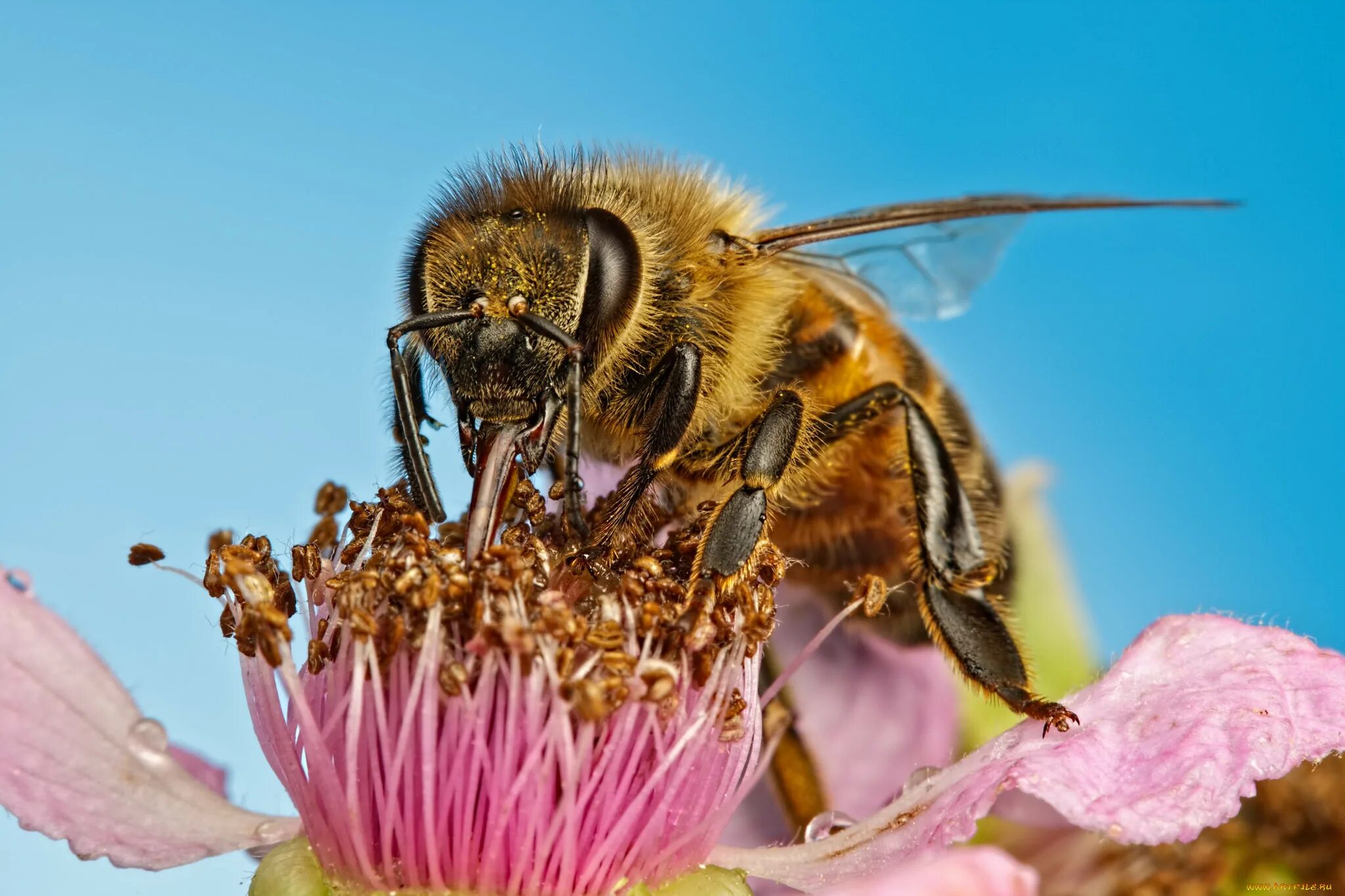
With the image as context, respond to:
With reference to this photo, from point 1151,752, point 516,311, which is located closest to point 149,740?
point 516,311

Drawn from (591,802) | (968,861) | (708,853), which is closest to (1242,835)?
(708,853)

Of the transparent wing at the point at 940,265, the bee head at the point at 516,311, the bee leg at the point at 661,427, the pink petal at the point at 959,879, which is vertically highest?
the transparent wing at the point at 940,265

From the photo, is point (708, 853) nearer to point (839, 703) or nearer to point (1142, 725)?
point (1142, 725)

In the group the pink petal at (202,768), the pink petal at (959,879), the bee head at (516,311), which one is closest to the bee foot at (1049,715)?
the pink petal at (959,879)

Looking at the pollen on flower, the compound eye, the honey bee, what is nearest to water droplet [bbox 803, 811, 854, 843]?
the pollen on flower

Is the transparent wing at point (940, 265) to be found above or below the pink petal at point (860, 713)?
above

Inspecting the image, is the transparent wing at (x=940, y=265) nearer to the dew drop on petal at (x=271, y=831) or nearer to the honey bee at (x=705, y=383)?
the honey bee at (x=705, y=383)

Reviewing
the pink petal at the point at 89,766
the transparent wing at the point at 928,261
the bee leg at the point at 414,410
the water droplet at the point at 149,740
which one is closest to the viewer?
the bee leg at the point at 414,410

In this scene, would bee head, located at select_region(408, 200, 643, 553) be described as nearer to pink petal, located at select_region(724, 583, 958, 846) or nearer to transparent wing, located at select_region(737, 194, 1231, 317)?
transparent wing, located at select_region(737, 194, 1231, 317)

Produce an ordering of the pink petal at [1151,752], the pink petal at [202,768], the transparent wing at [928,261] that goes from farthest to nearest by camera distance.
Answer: the transparent wing at [928,261] < the pink petal at [202,768] < the pink petal at [1151,752]
